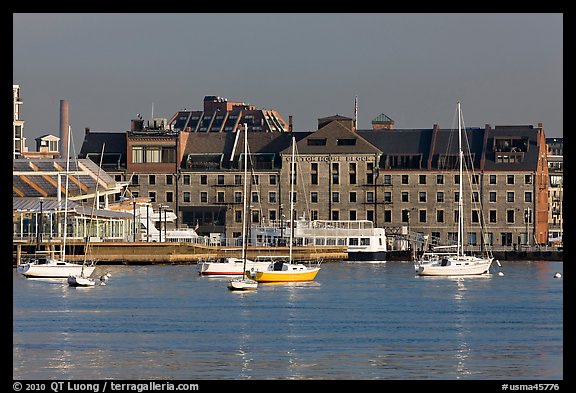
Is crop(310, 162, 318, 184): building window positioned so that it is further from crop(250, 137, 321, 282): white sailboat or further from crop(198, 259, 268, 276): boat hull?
crop(250, 137, 321, 282): white sailboat

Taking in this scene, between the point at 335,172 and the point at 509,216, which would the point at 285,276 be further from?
the point at 509,216

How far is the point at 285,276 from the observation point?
3605 inches

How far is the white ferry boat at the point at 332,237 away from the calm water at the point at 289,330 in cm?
4796

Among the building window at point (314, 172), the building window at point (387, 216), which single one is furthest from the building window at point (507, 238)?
the building window at point (314, 172)

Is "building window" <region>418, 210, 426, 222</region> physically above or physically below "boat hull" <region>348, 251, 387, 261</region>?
above

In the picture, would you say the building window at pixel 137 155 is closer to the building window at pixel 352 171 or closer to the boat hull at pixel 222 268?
the building window at pixel 352 171

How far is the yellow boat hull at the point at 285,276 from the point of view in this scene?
90688 mm

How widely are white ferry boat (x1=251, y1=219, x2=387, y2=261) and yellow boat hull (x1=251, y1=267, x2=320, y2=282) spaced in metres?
49.8

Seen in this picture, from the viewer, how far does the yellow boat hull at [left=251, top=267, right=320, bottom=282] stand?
9069cm

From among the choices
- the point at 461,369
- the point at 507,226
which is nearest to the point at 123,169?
the point at 507,226

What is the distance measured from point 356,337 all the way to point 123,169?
349ft

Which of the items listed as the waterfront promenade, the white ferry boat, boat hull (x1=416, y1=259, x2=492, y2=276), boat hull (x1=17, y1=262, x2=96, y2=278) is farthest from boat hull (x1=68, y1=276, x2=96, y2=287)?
the white ferry boat

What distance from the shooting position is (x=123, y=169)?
15788 cm

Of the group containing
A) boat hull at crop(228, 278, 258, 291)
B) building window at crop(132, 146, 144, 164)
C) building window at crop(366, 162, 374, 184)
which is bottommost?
boat hull at crop(228, 278, 258, 291)
